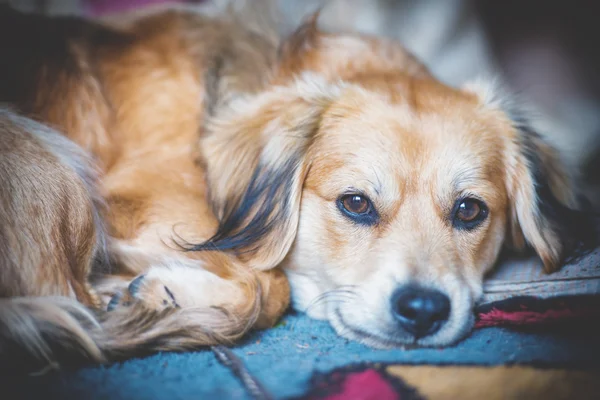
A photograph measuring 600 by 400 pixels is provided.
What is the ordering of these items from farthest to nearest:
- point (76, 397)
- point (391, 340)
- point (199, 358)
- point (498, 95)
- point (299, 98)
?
point (498, 95) < point (299, 98) < point (391, 340) < point (199, 358) < point (76, 397)

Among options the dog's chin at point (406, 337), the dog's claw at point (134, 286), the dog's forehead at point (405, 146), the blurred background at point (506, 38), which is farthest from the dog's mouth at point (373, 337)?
the blurred background at point (506, 38)

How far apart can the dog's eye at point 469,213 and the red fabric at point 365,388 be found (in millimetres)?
542

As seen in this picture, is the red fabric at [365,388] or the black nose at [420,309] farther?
the black nose at [420,309]

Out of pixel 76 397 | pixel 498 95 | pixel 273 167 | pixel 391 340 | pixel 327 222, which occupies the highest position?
pixel 498 95

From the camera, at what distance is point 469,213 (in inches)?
56.3

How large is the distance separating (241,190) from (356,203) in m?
0.34

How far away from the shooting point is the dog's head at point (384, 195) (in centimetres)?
127

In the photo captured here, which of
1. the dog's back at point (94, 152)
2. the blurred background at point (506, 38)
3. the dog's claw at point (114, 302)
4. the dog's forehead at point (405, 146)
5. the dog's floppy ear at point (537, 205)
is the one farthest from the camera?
the blurred background at point (506, 38)

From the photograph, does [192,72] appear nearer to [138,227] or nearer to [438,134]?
[138,227]

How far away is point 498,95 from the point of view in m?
1.68

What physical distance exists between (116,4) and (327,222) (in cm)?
187

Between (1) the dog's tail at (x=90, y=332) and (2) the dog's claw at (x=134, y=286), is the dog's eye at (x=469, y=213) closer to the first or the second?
(1) the dog's tail at (x=90, y=332)

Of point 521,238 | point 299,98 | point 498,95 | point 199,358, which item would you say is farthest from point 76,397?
point 498,95

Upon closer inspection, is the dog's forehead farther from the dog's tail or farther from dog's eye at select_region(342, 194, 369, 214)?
the dog's tail
